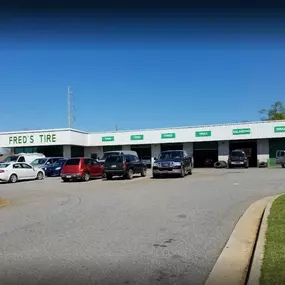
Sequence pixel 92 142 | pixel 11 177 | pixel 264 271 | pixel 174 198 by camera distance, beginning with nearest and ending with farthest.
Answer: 1. pixel 264 271
2. pixel 174 198
3. pixel 11 177
4. pixel 92 142

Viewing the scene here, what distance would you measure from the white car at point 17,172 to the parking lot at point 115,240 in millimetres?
14134

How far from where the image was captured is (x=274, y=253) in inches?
243

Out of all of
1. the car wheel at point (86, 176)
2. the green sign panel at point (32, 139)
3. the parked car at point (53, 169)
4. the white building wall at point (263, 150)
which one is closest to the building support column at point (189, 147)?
the white building wall at point (263, 150)

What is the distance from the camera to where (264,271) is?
17.6 feet

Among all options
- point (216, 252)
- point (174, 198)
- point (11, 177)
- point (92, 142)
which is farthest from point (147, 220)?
point (92, 142)

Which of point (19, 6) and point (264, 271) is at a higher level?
point (19, 6)

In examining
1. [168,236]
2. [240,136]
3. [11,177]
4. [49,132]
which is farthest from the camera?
[49,132]

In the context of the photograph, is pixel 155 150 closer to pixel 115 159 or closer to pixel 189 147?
pixel 189 147

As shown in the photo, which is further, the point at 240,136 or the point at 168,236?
the point at 240,136

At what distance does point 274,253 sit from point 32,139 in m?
47.2

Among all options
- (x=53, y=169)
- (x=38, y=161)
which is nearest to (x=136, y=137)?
(x=38, y=161)

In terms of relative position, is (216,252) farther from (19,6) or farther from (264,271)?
(19,6)

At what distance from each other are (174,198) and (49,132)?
37422 millimetres

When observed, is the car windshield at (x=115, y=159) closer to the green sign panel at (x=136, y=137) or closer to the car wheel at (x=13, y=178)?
the car wheel at (x=13, y=178)
